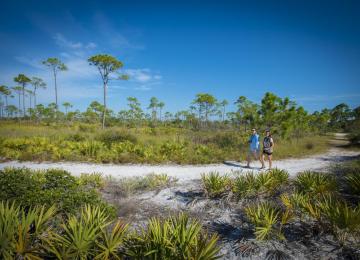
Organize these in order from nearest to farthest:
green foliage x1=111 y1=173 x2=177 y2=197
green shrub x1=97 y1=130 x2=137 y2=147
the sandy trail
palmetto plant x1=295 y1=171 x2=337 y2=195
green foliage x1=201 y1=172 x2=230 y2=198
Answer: palmetto plant x1=295 y1=171 x2=337 y2=195 → green foliage x1=201 y1=172 x2=230 y2=198 → green foliage x1=111 y1=173 x2=177 y2=197 → the sandy trail → green shrub x1=97 y1=130 x2=137 y2=147

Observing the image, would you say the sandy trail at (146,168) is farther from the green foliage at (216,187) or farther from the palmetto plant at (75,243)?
the palmetto plant at (75,243)

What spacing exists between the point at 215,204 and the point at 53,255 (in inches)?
158

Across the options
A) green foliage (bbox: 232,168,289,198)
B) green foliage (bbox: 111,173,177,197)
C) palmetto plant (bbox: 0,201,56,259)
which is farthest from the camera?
green foliage (bbox: 111,173,177,197)

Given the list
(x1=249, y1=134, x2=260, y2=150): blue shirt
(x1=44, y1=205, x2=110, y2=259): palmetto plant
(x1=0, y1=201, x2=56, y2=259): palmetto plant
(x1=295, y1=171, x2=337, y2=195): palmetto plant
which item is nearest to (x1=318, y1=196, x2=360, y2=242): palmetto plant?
(x1=295, y1=171, x2=337, y2=195): palmetto plant

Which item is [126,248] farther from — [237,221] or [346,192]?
[346,192]

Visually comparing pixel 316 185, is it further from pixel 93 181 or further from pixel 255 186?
pixel 93 181

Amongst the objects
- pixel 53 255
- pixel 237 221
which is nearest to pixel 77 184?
pixel 53 255

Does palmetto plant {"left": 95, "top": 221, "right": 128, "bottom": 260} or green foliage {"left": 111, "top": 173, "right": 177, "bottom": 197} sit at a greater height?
palmetto plant {"left": 95, "top": 221, "right": 128, "bottom": 260}

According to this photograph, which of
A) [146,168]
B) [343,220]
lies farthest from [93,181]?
[343,220]

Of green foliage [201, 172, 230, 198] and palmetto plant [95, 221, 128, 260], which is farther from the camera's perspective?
green foliage [201, 172, 230, 198]

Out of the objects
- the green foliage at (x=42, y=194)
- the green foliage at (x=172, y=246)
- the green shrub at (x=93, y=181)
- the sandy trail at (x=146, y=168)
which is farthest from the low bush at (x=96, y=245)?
the sandy trail at (x=146, y=168)

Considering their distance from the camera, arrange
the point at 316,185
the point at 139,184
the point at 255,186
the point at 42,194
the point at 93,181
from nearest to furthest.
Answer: the point at 42,194 < the point at 316,185 < the point at 255,186 < the point at 93,181 < the point at 139,184

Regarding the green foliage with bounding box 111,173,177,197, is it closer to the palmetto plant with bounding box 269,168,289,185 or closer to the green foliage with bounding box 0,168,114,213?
the green foliage with bounding box 0,168,114,213

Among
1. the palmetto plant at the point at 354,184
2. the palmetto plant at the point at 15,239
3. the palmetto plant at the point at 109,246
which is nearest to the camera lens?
the palmetto plant at the point at 15,239
